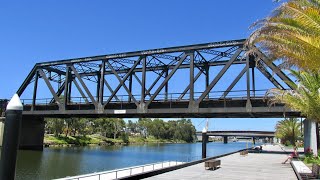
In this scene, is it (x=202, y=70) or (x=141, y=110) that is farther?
(x=202, y=70)

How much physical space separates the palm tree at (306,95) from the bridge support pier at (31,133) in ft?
185

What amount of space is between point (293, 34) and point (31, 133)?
6879 cm

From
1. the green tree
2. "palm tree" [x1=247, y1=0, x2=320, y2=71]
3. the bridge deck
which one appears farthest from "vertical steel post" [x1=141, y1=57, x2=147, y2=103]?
the green tree

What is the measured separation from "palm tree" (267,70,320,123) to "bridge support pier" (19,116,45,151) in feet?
185

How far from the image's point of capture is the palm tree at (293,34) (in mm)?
14008

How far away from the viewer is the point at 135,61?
61.4 m

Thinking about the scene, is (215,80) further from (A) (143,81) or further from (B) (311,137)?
(B) (311,137)

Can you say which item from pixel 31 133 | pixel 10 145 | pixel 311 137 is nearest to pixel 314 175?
pixel 10 145

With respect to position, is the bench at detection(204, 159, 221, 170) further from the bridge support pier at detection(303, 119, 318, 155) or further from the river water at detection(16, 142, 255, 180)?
the bridge support pier at detection(303, 119, 318, 155)

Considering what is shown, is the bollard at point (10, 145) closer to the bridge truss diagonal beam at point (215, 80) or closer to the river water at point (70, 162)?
the river water at point (70, 162)

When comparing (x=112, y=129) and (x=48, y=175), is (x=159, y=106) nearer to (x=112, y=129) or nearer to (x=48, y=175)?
(x=48, y=175)

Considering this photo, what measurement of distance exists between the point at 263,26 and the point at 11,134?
39.1 feet


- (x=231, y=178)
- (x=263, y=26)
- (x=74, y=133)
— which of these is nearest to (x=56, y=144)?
(x=74, y=133)

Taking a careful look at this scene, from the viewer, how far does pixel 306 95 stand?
2475 cm
